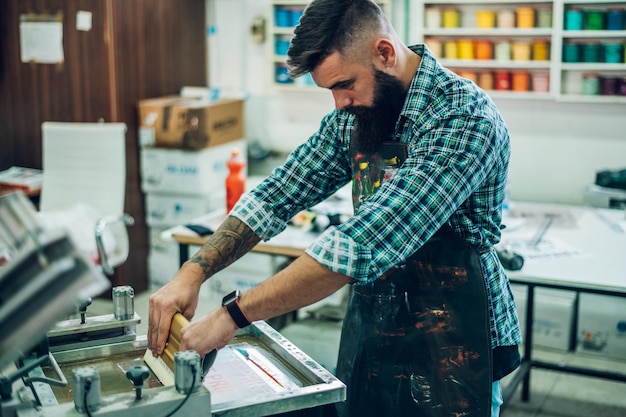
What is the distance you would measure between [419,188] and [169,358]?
58 cm

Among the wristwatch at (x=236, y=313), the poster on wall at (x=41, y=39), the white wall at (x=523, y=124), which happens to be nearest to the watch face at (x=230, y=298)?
the wristwatch at (x=236, y=313)

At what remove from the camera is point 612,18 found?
13.2 feet

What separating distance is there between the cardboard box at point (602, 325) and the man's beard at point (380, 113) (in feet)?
7.63

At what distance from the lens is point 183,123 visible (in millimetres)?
4402

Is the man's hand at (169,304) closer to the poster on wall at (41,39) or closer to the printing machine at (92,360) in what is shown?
the printing machine at (92,360)

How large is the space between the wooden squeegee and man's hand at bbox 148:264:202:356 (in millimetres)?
13

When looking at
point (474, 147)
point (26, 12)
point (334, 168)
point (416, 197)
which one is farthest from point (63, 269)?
point (26, 12)

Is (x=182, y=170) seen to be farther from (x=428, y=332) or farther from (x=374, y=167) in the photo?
(x=428, y=332)

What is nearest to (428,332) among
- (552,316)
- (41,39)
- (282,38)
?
(552,316)

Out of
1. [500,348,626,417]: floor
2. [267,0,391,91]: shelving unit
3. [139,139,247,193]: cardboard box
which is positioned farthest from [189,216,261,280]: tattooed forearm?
[267,0,391,91]: shelving unit

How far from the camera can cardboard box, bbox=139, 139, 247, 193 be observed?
4.44 metres

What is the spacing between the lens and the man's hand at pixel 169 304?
1564 millimetres

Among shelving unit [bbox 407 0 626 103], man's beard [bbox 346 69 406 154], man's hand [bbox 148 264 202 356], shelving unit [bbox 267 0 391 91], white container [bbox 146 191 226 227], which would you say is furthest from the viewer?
shelving unit [bbox 267 0 391 91]

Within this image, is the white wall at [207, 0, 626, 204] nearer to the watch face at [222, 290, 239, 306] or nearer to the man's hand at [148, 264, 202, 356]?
the man's hand at [148, 264, 202, 356]
